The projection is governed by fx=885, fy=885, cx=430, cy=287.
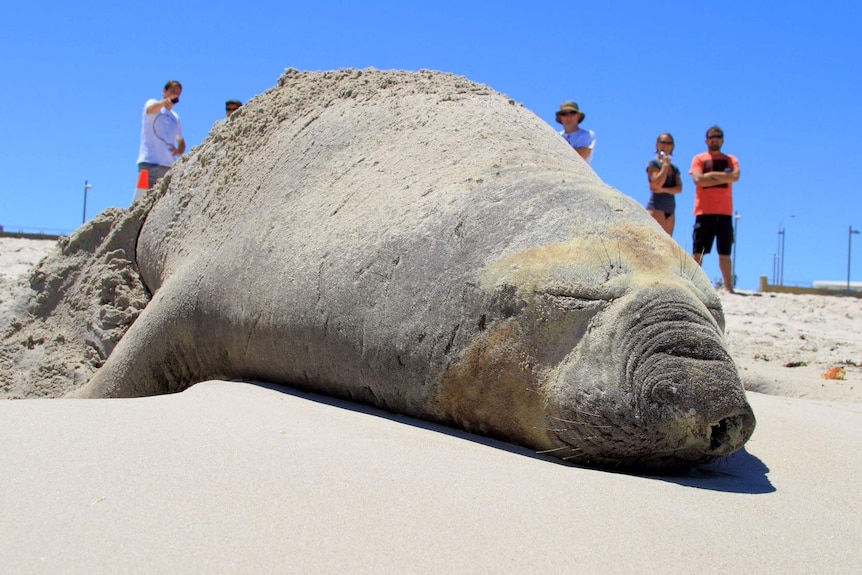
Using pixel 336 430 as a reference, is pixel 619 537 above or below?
below

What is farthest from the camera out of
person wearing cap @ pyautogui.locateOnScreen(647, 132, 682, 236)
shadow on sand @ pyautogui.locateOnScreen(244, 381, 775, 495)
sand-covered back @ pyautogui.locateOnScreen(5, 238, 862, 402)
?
person wearing cap @ pyautogui.locateOnScreen(647, 132, 682, 236)

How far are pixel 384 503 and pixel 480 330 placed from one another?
0.95 metres

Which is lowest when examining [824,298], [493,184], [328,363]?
[328,363]

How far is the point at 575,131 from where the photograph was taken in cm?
699

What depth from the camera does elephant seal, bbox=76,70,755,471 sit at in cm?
259

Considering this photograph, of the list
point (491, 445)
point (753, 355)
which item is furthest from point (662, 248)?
point (753, 355)

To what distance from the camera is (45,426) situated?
2543 mm

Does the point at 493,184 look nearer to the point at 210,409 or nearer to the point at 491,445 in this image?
the point at 491,445

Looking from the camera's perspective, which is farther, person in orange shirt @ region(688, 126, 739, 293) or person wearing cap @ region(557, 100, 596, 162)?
person in orange shirt @ region(688, 126, 739, 293)

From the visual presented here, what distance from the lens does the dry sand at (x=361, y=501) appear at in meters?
1.74

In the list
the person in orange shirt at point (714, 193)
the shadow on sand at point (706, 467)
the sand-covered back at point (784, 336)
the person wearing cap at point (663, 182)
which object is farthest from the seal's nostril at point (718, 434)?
the person in orange shirt at point (714, 193)

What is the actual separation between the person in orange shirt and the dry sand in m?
5.75

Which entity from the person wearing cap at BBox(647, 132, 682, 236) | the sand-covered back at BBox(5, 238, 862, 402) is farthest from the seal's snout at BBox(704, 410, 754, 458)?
the person wearing cap at BBox(647, 132, 682, 236)

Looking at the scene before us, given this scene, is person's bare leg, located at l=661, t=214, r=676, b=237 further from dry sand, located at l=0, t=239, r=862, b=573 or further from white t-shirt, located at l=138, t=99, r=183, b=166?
dry sand, located at l=0, t=239, r=862, b=573
